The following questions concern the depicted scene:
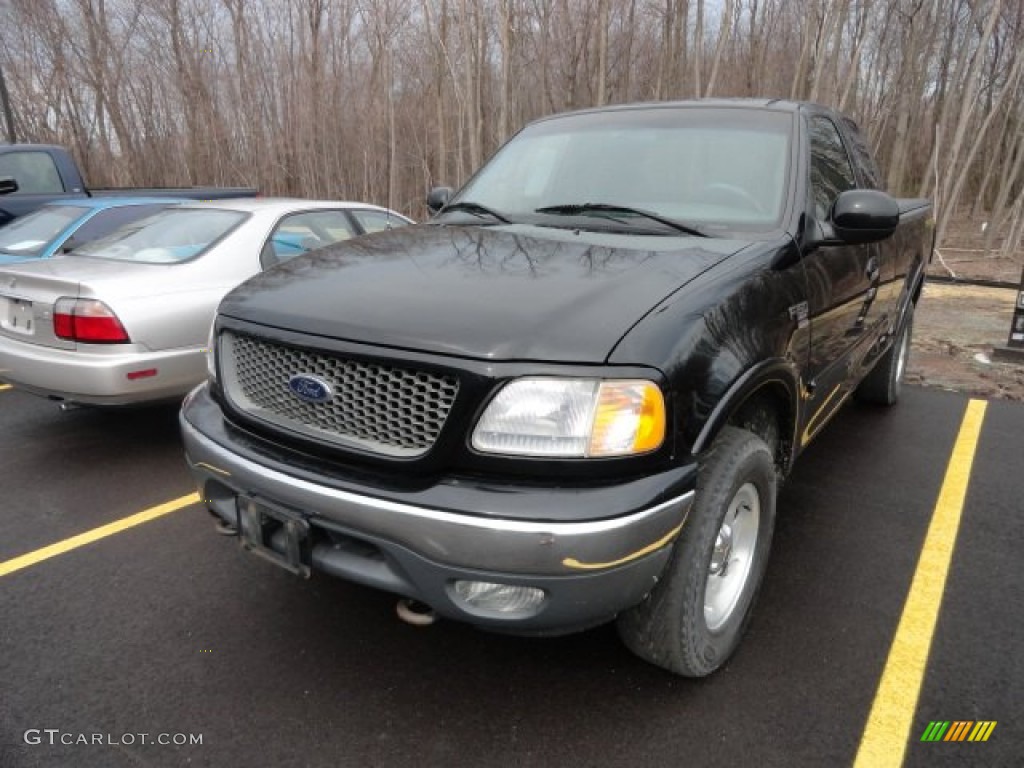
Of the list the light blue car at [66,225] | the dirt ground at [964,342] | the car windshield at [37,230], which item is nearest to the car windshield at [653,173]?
the light blue car at [66,225]

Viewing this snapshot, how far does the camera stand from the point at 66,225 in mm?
6020

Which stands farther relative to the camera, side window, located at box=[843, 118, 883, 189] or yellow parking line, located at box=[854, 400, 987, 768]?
side window, located at box=[843, 118, 883, 189]

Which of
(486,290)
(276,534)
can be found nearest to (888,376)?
(486,290)

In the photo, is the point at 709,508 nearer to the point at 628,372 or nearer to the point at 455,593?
the point at 628,372

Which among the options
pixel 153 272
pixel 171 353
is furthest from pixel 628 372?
pixel 153 272

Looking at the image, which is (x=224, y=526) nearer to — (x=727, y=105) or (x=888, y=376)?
(x=727, y=105)

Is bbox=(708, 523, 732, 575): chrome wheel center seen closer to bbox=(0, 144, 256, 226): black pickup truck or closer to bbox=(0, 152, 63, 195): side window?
bbox=(0, 144, 256, 226): black pickup truck

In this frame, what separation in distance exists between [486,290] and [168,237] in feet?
11.3

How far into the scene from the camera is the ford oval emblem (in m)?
2.11

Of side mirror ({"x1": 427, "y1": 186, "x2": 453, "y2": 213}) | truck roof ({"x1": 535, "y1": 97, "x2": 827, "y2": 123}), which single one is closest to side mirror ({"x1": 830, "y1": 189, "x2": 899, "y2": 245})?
truck roof ({"x1": 535, "y1": 97, "x2": 827, "y2": 123})

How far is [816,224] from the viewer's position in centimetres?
285

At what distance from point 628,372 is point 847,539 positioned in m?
2.10

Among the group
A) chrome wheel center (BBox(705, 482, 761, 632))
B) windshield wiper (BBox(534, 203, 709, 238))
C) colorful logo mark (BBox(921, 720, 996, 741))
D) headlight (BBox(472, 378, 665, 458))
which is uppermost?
windshield wiper (BBox(534, 203, 709, 238))

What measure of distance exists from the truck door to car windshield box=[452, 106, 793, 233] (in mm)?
219
